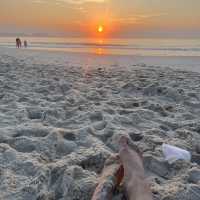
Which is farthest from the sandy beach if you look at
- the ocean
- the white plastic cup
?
the ocean

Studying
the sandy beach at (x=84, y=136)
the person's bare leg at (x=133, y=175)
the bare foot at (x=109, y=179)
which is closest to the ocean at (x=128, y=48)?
the sandy beach at (x=84, y=136)

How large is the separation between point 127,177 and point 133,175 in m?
0.05

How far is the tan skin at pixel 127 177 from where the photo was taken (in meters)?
2.24

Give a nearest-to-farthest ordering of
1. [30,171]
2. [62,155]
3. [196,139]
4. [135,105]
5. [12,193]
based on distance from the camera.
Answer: [12,193] → [30,171] → [62,155] → [196,139] → [135,105]

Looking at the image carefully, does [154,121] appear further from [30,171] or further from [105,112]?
[30,171]

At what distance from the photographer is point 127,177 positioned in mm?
2432

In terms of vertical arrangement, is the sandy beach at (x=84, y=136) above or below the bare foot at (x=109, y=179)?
Answer: below

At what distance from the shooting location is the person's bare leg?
2236mm

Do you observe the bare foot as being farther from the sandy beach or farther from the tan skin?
the sandy beach

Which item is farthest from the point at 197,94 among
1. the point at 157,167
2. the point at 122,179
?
the point at 122,179

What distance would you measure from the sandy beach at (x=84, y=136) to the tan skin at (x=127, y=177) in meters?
0.12

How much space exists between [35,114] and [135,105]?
5.69ft

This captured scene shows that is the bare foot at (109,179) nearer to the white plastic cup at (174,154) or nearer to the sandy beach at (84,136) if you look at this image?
the sandy beach at (84,136)

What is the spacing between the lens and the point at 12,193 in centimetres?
244
